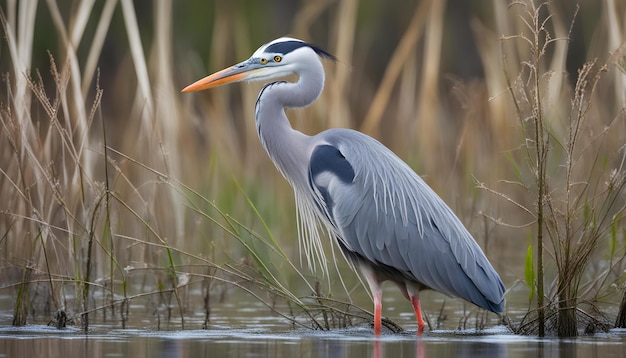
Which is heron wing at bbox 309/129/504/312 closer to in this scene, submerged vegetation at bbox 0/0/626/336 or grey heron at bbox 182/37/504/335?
grey heron at bbox 182/37/504/335

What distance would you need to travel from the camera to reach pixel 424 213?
20.7 feet

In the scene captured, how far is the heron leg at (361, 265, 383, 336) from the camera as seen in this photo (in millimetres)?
5859

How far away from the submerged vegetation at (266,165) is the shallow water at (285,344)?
0.17 meters

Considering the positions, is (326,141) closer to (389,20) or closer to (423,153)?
(423,153)

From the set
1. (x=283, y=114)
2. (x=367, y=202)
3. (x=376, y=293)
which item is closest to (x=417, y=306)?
(x=376, y=293)

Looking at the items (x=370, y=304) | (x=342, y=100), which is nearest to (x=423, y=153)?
(x=342, y=100)

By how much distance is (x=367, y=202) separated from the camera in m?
6.34

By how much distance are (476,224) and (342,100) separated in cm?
170

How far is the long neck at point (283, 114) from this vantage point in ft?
21.8

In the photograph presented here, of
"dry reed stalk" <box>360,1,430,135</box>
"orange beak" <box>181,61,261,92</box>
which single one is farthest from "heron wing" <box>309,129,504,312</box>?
"dry reed stalk" <box>360,1,430,135</box>

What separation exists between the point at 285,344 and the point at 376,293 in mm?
1108

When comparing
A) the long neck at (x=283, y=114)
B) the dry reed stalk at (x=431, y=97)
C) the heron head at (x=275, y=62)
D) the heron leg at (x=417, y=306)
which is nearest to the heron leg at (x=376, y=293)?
the heron leg at (x=417, y=306)

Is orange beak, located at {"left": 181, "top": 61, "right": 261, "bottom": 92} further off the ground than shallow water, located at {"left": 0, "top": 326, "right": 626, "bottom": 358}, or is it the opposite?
orange beak, located at {"left": 181, "top": 61, "right": 261, "bottom": 92}

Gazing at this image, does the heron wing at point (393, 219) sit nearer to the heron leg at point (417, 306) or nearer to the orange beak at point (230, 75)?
the heron leg at point (417, 306)
